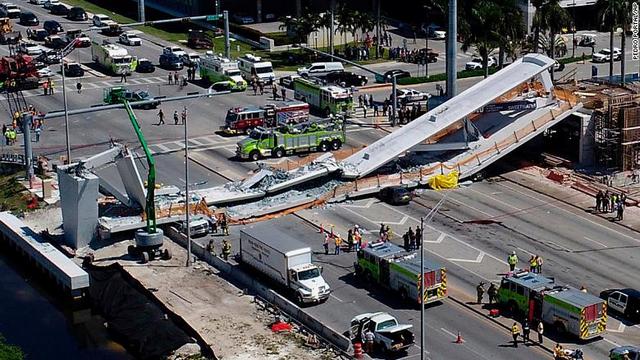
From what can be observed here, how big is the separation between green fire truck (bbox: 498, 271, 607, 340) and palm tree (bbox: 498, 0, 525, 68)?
160 ft

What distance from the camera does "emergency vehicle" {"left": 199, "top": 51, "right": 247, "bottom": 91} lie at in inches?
4828

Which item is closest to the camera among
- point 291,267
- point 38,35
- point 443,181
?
point 291,267

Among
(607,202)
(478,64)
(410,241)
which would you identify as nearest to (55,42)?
(478,64)

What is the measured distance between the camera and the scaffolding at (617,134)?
9412 cm

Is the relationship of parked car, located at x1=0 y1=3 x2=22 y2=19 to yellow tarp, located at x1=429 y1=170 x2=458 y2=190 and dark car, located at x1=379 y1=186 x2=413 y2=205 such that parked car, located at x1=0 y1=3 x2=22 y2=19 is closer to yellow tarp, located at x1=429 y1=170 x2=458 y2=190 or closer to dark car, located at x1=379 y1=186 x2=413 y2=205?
yellow tarp, located at x1=429 y1=170 x2=458 y2=190

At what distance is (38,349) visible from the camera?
6919cm

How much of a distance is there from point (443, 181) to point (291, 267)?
2401 cm

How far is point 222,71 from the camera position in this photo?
123 m

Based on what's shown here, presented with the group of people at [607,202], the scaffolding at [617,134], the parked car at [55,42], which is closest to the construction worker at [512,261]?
the group of people at [607,202]

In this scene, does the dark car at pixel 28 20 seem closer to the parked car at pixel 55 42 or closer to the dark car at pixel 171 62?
the parked car at pixel 55 42

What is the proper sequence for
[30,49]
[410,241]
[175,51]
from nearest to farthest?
[410,241]
[175,51]
[30,49]

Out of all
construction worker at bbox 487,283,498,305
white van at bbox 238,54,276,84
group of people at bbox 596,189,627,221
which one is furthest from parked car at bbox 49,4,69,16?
construction worker at bbox 487,283,498,305

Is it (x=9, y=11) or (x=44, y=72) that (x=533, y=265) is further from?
(x=9, y=11)

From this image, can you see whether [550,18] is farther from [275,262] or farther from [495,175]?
[275,262]
